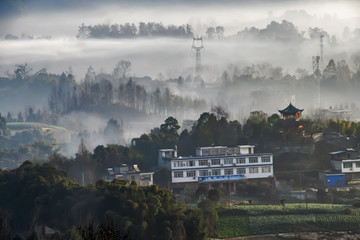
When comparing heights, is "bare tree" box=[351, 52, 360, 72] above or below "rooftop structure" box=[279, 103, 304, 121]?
above

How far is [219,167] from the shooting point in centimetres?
6194

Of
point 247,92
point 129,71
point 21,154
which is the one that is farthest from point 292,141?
point 129,71

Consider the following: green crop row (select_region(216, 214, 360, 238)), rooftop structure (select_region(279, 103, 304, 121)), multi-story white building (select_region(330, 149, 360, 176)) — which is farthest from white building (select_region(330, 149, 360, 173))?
green crop row (select_region(216, 214, 360, 238))

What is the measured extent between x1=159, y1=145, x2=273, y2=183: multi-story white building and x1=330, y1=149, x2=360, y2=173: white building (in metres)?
4.64

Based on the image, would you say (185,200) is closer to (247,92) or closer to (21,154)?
(21,154)

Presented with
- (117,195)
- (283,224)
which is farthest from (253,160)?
(117,195)

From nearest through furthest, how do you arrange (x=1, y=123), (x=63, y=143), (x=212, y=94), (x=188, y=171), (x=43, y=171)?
(x=43, y=171) → (x=188, y=171) → (x=63, y=143) → (x=1, y=123) → (x=212, y=94)

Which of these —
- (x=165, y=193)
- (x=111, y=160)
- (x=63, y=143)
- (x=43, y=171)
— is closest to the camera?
(x=165, y=193)

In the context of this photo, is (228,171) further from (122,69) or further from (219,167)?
(122,69)

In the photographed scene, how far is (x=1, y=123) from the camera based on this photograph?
5020 inches

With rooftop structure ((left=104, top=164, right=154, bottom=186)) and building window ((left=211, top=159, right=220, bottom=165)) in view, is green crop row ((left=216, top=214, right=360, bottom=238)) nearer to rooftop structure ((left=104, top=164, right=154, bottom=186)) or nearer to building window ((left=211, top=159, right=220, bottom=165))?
building window ((left=211, top=159, right=220, bottom=165))

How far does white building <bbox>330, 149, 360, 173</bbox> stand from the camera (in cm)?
6197

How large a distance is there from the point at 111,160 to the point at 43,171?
10469 mm

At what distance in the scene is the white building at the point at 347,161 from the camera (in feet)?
203
